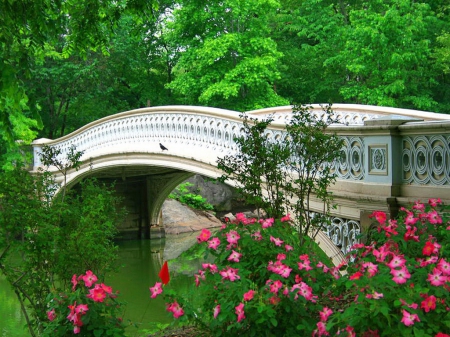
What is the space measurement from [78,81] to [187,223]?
623 centimetres

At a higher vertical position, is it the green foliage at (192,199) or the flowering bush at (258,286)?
the flowering bush at (258,286)

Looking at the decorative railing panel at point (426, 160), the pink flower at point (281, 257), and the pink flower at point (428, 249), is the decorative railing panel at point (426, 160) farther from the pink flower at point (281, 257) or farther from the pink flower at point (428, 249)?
the pink flower at point (281, 257)

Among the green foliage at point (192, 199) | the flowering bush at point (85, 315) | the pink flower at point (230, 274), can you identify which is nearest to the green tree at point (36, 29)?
the flowering bush at point (85, 315)

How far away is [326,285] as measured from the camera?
14.2ft

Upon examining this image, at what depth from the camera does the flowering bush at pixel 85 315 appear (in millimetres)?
4336

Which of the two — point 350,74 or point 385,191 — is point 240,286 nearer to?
point 385,191

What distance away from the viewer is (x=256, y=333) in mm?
4090

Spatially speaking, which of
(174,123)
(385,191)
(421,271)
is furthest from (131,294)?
(421,271)

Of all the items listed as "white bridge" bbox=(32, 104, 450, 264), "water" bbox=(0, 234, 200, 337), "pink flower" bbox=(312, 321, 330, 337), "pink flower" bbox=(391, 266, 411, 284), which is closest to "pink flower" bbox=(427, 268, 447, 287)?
"pink flower" bbox=(391, 266, 411, 284)

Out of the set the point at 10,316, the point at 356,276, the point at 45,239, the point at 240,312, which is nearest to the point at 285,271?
the point at 240,312

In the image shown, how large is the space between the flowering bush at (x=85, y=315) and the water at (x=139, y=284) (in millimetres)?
2872

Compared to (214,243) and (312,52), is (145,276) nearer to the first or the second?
(312,52)

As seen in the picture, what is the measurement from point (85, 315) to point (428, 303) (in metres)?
2.07

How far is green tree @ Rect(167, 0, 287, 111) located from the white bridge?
2.72 meters
